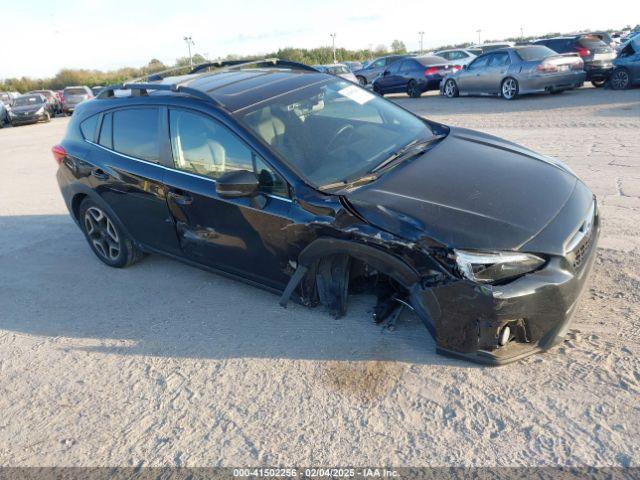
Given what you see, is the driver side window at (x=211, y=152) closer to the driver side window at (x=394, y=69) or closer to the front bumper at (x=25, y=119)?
the driver side window at (x=394, y=69)

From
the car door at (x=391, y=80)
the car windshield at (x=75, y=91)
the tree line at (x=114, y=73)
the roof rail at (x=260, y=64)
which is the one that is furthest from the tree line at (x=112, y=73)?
the roof rail at (x=260, y=64)

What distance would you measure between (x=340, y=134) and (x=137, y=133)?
73.4 inches

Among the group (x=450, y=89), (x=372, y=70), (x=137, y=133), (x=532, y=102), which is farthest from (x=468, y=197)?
(x=372, y=70)

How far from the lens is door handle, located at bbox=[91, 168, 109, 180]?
4934 millimetres

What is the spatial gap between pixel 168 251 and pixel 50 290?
1301 millimetres

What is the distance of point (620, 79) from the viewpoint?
14.6 meters

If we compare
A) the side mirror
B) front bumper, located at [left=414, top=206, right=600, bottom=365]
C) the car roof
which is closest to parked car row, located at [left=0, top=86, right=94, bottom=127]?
the car roof

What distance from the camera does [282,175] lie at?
3664 millimetres

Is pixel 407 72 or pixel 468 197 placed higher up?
pixel 468 197

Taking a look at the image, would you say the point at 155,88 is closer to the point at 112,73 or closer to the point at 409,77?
the point at 409,77

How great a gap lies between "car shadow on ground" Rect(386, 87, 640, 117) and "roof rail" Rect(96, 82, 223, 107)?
10055 mm

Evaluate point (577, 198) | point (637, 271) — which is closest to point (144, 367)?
point (577, 198)

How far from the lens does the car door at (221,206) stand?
12.3ft

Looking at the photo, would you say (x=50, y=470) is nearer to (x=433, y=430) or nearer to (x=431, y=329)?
(x=433, y=430)
